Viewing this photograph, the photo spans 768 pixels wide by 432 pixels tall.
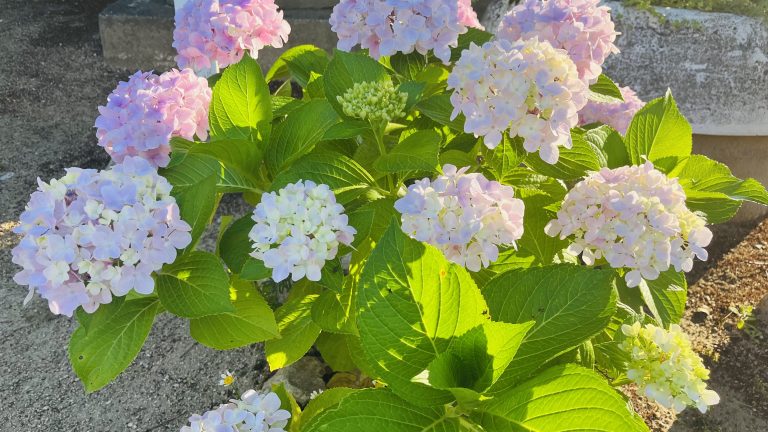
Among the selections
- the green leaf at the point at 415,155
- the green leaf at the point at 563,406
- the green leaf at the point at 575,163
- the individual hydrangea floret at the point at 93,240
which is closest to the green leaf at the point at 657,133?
the green leaf at the point at 575,163

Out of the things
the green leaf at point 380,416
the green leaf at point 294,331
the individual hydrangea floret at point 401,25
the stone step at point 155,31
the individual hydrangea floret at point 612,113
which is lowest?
the stone step at point 155,31

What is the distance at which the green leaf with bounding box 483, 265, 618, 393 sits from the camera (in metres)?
0.83

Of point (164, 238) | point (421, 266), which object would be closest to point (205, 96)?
point (164, 238)

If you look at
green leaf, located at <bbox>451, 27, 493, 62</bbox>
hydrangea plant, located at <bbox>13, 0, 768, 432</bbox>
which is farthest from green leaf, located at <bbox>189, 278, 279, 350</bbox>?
green leaf, located at <bbox>451, 27, 493, 62</bbox>

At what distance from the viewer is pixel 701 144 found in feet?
7.45

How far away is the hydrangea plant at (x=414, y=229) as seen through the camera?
801 mm

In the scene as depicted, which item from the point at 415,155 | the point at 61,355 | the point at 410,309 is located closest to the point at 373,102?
the point at 415,155

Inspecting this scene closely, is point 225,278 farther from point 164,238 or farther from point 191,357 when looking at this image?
point 191,357

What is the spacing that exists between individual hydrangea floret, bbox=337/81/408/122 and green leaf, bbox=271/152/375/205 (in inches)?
3.1

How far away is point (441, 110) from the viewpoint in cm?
107

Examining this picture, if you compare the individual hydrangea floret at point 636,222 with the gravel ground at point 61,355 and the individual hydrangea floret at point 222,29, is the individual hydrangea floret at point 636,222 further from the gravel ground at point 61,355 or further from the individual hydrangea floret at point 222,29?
the gravel ground at point 61,355

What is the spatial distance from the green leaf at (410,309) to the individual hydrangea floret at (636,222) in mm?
227

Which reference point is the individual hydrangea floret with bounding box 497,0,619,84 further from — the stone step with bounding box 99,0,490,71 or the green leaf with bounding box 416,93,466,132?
the stone step with bounding box 99,0,490,71

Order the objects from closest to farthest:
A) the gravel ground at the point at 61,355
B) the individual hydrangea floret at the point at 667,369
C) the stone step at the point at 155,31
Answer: the individual hydrangea floret at the point at 667,369 → the gravel ground at the point at 61,355 → the stone step at the point at 155,31
